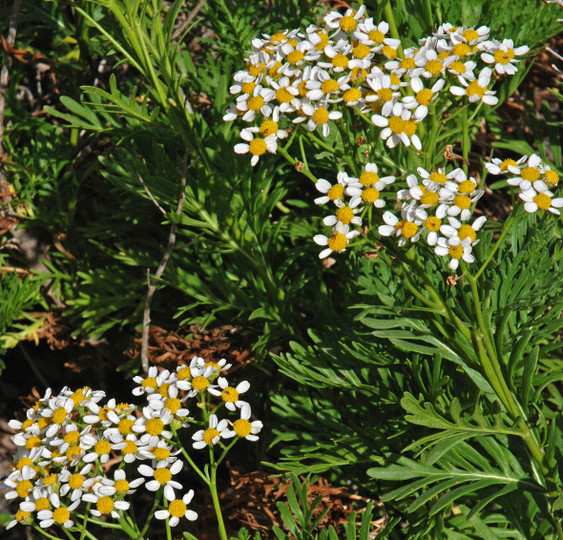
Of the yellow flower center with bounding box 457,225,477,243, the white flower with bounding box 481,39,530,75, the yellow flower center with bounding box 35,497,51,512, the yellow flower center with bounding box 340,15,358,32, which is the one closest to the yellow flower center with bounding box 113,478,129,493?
the yellow flower center with bounding box 35,497,51,512

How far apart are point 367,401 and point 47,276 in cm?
98

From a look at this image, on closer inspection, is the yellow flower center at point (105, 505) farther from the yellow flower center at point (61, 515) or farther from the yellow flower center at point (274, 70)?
the yellow flower center at point (274, 70)

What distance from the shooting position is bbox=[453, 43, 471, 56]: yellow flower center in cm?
127

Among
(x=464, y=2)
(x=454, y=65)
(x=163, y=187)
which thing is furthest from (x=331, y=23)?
(x=464, y=2)

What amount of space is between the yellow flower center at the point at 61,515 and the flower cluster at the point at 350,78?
0.69 metres

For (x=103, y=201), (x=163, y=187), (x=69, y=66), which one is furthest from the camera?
(x=103, y=201)

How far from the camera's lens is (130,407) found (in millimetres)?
1253

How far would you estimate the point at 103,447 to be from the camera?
1.19m

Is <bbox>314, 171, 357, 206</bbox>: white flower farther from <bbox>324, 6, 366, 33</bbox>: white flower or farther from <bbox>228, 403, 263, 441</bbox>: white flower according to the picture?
<bbox>228, 403, 263, 441</bbox>: white flower

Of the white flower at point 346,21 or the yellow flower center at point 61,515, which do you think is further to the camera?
the white flower at point 346,21

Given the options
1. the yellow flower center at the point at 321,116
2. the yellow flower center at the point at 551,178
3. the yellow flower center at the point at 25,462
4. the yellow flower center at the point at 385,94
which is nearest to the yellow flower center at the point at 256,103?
the yellow flower center at the point at 321,116

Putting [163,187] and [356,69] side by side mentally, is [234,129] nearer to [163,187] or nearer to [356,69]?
[163,187]

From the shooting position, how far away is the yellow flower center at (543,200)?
1.16 metres

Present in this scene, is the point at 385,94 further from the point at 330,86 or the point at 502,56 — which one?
the point at 502,56
